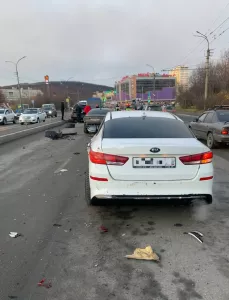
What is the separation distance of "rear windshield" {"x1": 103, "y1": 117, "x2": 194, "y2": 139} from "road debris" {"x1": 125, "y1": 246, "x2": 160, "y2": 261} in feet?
5.52

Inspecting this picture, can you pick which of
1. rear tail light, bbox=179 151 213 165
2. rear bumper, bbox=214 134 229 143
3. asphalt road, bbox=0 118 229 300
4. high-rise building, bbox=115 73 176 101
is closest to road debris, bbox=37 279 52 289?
asphalt road, bbox=0 118 229 300

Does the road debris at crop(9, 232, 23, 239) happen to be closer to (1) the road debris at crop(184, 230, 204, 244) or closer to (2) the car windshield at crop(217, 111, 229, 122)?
(1) the road debris at crop(184, 230, 204, 244)

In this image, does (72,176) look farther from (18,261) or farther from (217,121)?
(217,121)

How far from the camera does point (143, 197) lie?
4.02 m

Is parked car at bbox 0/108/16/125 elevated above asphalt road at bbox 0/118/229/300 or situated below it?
below

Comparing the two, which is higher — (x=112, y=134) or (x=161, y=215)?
(x=112, y=134)

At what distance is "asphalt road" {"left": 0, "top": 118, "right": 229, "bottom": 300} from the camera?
2775 mm

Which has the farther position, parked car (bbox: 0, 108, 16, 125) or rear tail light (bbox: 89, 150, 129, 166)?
parked car (bbox: 0, 108, 16, 125)

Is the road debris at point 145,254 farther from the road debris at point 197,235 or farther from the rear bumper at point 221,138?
the rear bumper at point 221,138

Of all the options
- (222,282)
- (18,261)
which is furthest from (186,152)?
(18,261)

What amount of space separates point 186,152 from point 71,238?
1.88 m

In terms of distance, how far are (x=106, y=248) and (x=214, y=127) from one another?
875 centimetres

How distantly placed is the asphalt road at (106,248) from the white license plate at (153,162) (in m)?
0.54

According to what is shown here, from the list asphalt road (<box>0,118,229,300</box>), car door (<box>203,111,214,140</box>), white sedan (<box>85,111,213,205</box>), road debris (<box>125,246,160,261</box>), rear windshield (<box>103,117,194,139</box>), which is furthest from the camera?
car door (<box>203,111,214,140</box>)
